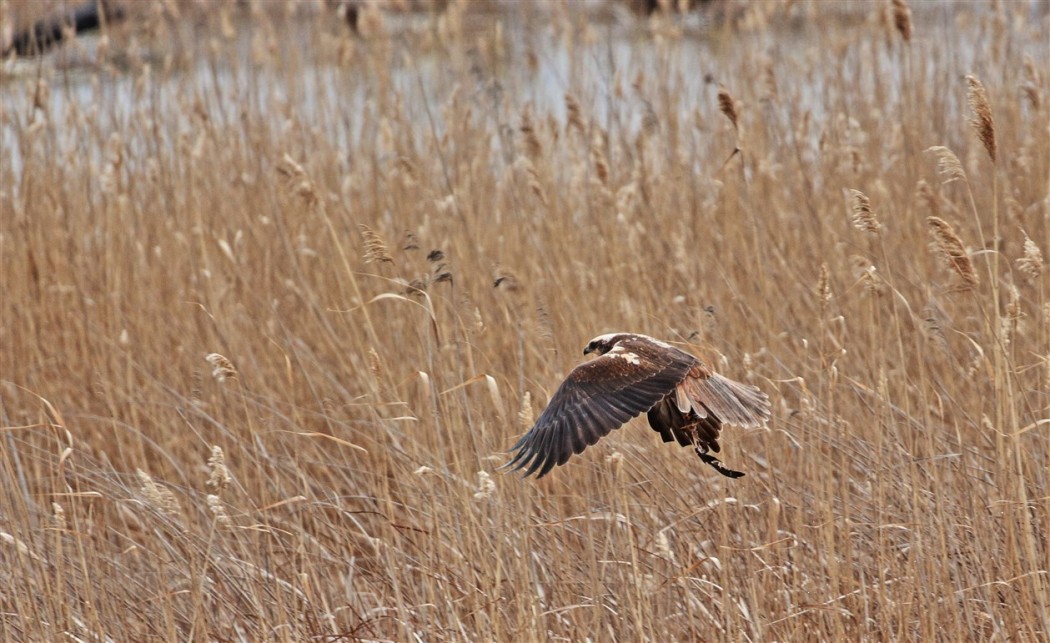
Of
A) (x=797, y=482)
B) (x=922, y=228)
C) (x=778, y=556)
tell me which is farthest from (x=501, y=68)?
(x=778, y=556)

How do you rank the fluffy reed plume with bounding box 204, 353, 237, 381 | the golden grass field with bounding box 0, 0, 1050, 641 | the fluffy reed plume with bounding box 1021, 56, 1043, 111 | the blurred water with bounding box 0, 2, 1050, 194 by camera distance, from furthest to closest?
the blurred water with bounding box 0, 2, 1050, 194 < the fluffy reed plume with bounding box 1021, 56, 1043, 111 < the golden grass field with bounding box 0, 0, 1050, 641 < the fluffy reed plume with bounding box 204, 353, 237, 381

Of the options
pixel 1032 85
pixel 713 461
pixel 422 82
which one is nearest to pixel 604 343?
pixel 713 461

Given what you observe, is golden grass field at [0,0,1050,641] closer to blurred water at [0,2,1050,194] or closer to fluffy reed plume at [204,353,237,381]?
blurred water at [0,2,1050,194]

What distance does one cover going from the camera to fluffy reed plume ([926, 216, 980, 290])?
1.74 metres

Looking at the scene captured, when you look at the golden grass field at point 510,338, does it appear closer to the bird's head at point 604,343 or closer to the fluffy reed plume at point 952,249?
the fluffy reed plume at point 952,249

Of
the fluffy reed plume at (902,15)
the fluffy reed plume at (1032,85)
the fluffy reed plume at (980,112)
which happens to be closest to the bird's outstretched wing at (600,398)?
the fluffy reed plume at (980,112)

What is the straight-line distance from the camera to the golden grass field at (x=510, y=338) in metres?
1.96

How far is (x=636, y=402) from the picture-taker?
176 centimetres

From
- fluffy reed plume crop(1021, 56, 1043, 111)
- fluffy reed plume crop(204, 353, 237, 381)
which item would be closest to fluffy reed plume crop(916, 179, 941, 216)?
fluffy reed plume crop(1021, 56, 1043, 111)

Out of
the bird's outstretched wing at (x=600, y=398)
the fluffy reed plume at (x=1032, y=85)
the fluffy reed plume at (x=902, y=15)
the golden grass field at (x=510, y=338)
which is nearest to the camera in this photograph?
the bird's outstretched wing at (x=600, y=398)

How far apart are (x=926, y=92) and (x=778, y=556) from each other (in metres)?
2.61

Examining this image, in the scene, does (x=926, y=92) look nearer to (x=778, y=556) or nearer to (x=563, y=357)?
(x=563, y=357)

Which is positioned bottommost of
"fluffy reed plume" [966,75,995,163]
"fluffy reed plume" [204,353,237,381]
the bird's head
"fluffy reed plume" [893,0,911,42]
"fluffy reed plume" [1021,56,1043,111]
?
the bird's head

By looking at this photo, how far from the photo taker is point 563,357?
274cm
